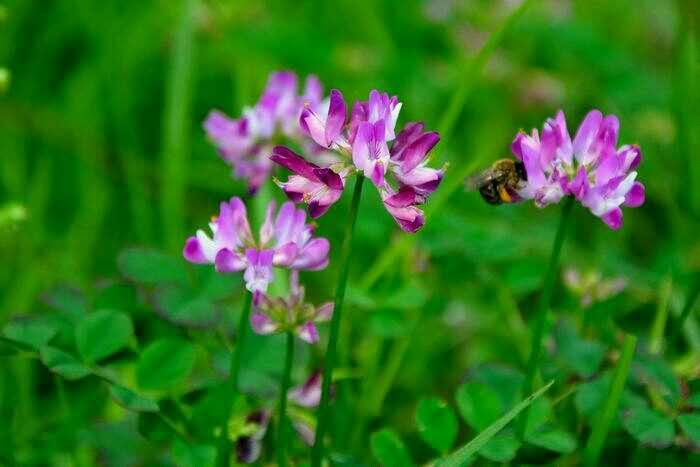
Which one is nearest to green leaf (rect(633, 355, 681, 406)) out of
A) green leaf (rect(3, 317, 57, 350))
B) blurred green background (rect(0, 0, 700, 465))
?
blurred green background (rect(0, 0, 700, 465))

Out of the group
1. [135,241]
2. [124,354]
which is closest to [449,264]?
[124,354]

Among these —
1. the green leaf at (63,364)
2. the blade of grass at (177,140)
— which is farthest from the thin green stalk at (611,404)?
the blade of grass at (177,140)

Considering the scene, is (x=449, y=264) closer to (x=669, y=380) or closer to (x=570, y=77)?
(x=669, y=380)

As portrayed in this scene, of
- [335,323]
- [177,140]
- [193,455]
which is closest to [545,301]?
[335,323]

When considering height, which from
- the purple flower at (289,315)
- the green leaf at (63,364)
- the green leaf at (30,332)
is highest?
the purple flower at (289,315)

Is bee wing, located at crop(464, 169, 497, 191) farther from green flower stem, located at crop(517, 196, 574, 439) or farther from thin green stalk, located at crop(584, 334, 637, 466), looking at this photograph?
thin green stalk, located at crop(584, 334, 637, 466)

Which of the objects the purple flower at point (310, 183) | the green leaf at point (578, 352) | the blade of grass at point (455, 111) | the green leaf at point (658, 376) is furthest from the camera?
the blade of grass at point (455, 111)

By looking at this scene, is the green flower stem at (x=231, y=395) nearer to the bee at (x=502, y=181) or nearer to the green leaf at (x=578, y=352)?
the bee at (x=502, y=181)
